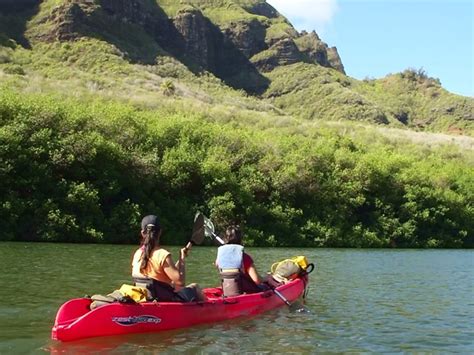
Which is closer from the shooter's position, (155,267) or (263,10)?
(155,267)

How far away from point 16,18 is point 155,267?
87.4m

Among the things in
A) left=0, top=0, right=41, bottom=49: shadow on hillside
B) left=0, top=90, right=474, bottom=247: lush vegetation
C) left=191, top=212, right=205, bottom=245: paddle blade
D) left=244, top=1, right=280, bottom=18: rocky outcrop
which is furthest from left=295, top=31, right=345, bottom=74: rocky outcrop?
left=191, top=212, right=205, bottom=245: paddle blade

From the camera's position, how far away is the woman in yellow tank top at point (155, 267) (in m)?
9.81

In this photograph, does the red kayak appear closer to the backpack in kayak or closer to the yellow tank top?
the yellow tank top

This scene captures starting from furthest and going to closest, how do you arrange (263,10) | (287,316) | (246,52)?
(263,10)
(246,52)
(287,316)

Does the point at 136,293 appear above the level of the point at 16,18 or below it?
below

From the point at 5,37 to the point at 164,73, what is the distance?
23471 millimetres

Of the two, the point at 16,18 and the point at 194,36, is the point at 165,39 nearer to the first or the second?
the point at 194,36

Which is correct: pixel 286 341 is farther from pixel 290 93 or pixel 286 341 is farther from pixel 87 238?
pixel 290 93

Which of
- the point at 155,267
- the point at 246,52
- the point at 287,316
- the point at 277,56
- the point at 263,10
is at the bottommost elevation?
the point at 287,316

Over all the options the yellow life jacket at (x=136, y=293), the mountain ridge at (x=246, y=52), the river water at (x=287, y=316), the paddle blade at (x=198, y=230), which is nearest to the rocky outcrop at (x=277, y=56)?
the mountain ridge at (x=246, y=52)

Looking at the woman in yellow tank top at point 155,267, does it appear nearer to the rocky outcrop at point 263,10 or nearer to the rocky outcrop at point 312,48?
the rocky outcrop at point 312,48

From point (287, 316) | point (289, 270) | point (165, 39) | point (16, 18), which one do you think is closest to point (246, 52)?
point (165, 39)

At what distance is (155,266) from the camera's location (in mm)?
10086
